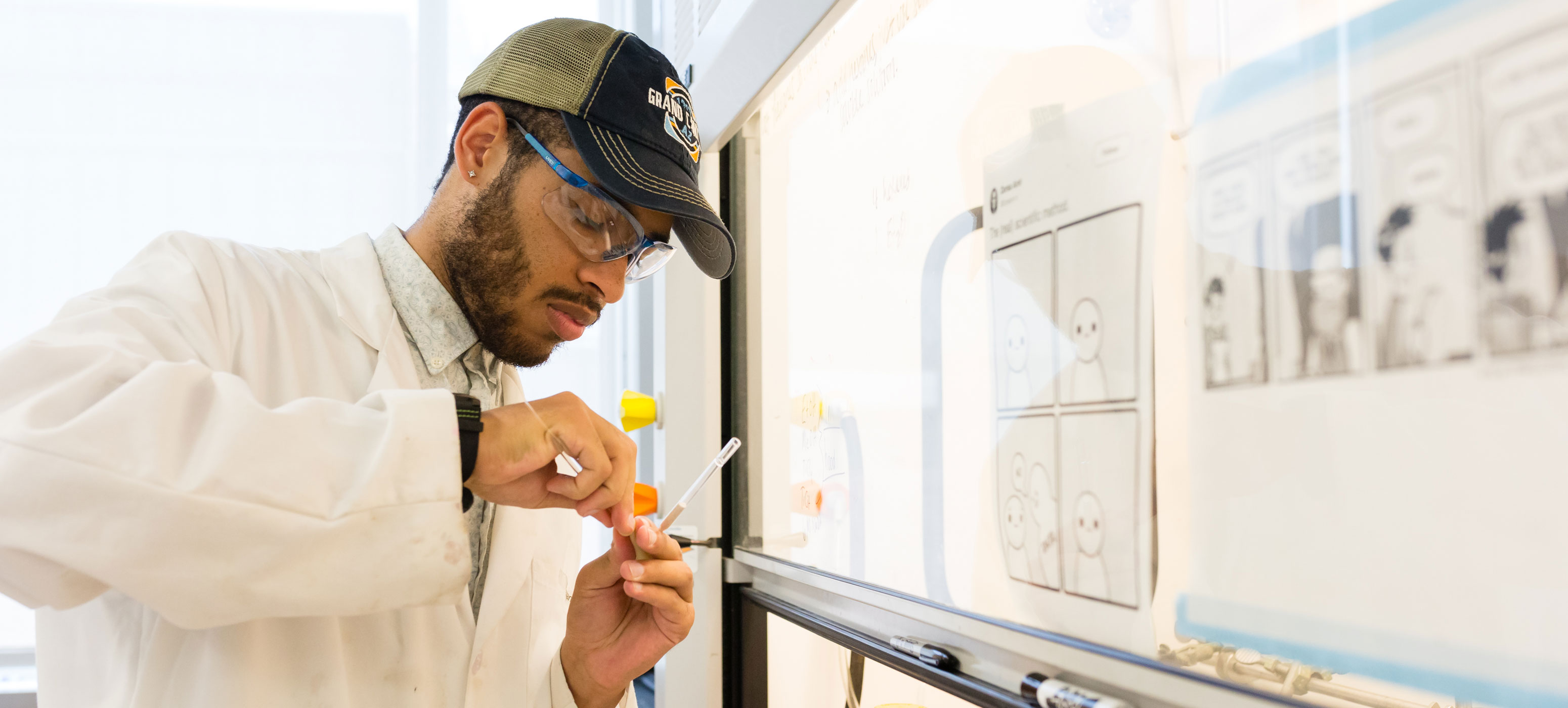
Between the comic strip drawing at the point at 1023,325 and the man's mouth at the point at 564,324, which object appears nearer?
the comic strip drawing at the point at 1023,325

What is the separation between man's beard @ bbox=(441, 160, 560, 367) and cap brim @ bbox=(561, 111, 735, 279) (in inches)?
4.3

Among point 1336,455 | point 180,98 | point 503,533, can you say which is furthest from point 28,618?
point 1336,455

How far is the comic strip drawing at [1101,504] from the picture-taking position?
0.57 m

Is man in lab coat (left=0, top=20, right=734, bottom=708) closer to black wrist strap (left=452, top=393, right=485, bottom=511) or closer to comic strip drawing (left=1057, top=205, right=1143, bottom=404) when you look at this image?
black wrist strap (left=452, top=393, right=485, bottom=511)

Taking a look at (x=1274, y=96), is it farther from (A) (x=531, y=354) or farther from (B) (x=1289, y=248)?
(A) (x=531, y=354)

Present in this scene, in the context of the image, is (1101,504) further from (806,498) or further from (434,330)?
(434,330)

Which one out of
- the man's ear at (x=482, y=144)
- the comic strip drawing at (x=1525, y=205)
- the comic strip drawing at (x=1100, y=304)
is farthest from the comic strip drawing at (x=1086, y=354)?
the man's ear at (x=482, y=144)

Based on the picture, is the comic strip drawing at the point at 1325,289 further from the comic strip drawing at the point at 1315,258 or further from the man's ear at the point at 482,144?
the man's ear at the point at 482,144

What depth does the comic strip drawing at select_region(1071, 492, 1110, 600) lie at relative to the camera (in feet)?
1.94

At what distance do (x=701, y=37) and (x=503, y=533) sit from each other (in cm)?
76

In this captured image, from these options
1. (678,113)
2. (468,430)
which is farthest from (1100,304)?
(678,113)

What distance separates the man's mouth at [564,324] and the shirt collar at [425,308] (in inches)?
4.0

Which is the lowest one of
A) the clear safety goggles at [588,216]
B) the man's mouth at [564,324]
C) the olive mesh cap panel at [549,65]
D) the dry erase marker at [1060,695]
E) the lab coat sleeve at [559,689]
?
Answer: the lab coat sleeve at [559,689]

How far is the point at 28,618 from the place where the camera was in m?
1.70
